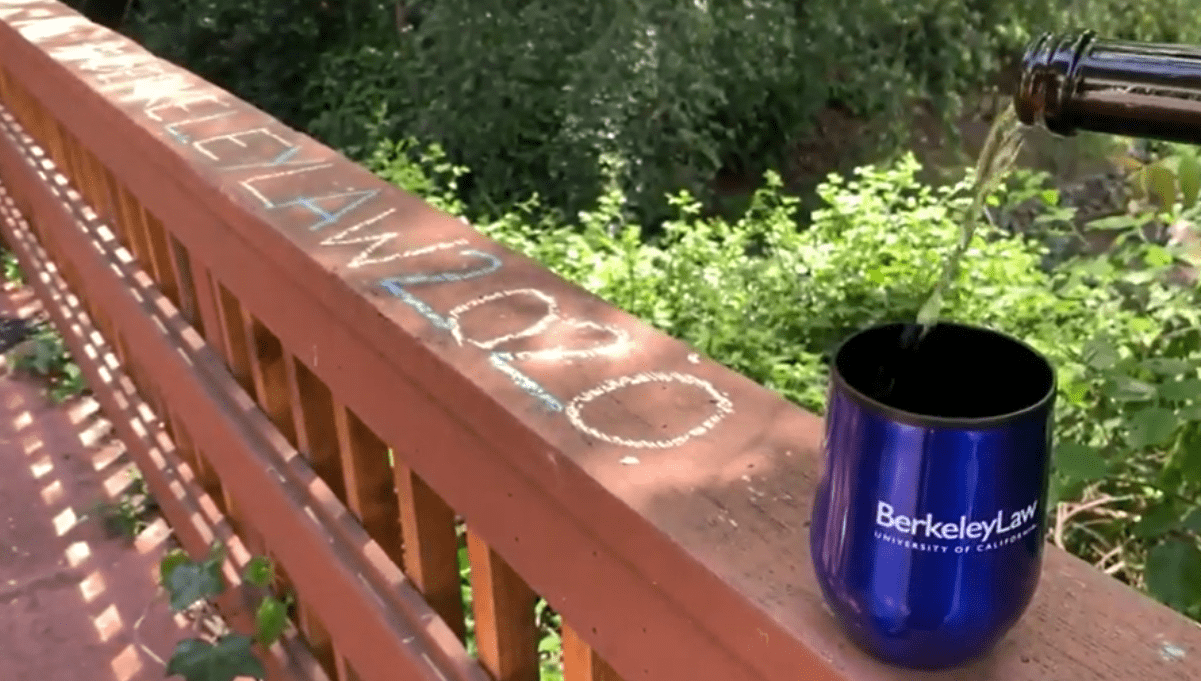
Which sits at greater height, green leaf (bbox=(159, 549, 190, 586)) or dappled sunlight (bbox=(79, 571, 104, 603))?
green leaf (bbox=(159, 549, 190, 586))

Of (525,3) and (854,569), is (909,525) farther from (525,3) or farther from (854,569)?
(525,3)

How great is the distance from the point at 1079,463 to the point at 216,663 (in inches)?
57.0

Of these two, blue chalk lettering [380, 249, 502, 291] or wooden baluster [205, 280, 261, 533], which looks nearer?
blue chalk lettering [380, 249, 502, 291]

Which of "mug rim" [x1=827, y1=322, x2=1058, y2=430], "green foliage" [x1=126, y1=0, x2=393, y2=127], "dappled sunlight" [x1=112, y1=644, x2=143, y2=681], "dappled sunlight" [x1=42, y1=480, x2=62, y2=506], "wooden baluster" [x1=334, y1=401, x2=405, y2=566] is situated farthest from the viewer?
"green foliage" [x1=126, y1=0, x2=393, y2=127]

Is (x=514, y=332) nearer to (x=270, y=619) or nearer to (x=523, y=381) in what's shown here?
(x=523, y=381)

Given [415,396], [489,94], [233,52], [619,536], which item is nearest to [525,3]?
[489,94]

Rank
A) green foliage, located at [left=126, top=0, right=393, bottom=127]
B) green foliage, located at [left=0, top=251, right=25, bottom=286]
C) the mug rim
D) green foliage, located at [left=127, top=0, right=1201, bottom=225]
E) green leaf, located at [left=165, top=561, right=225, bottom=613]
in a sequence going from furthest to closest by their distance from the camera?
1. green foliage, located at [left=126, top=0, right=393, bottom=127]
2. green foliage, located at [left=127, top=0, right=1201, bottom=225]
3. green foliage, located at [left=0, top=251, right=25, bottom=286]
4. green leaf, located at [left=165, top=561, right=225, bottom=613]
5. the mug rim

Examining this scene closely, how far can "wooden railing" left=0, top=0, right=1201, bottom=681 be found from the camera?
0.91 m

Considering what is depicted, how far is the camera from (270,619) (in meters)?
2.07

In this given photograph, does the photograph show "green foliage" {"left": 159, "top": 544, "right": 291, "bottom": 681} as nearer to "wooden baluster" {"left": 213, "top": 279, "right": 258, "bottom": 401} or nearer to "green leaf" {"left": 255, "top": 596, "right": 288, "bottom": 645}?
"green leaf" {"left": 255, "top": 596, "right": 288, "bottom": 645}

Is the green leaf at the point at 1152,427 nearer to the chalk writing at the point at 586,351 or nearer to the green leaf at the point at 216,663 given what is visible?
the chalk writing at the point at 586,351

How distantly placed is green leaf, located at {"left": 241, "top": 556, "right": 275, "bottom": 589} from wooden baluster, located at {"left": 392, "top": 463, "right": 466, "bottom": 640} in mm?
578

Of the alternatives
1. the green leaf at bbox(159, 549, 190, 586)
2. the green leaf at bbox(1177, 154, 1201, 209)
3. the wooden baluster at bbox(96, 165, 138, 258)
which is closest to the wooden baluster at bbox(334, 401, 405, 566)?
the green leaf at bbox(159, 549, 190, 586)

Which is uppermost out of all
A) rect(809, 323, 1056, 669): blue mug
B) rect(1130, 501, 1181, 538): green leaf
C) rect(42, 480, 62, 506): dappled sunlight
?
rect(809, 323, 1056, 669): blue mug
